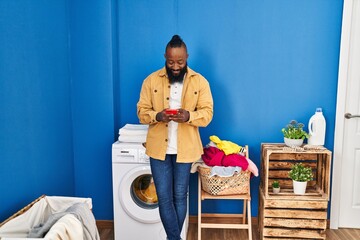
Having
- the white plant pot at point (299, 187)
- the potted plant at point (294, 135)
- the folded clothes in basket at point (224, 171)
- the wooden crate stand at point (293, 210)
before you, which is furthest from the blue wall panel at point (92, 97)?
the white plant pot at point (299, 187)

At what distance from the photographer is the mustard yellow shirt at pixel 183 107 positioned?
2.22 m

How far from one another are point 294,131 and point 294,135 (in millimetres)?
33

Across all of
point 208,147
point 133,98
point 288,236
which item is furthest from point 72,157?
point 288,236

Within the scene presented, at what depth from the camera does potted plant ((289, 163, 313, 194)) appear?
8.91 feet

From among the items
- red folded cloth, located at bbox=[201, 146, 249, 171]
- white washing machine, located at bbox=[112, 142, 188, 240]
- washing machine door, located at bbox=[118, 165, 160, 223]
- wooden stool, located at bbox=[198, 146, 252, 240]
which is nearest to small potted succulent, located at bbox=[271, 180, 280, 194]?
wooden stool, located at bbox=[198, 146, 252, 240]

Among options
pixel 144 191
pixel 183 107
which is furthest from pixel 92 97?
pixel 183 107

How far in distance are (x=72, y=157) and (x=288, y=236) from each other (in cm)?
190

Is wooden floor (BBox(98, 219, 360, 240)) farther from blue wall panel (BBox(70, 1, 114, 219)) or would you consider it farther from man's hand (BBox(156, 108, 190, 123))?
man's hand (BBox(156, 108, 190, 123))

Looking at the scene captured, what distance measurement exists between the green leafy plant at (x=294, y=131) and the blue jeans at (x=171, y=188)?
0.96 meters

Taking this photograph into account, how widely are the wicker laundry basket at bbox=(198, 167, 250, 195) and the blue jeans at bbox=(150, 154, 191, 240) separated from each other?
323 mm

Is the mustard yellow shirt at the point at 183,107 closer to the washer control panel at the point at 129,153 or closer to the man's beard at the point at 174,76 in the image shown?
the man's beard at the point at 174,76

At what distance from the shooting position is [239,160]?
262 cm

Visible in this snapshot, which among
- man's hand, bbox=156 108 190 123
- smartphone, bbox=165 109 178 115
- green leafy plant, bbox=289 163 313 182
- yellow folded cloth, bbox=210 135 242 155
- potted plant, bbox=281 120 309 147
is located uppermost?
smartphone, bbox=165 109 178 115

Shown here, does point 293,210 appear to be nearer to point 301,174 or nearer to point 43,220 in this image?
point 301,174
